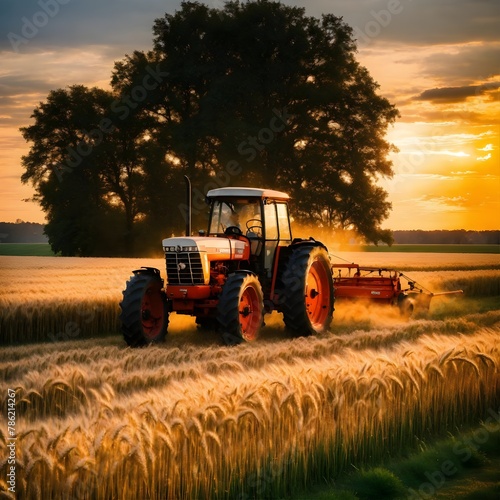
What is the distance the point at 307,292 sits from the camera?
47.4 ft

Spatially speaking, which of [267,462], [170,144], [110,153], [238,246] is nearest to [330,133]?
[170,144]

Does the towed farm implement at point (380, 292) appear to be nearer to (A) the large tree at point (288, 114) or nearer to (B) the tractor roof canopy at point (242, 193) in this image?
(B) the tractor roof canopy at point (242, 193)

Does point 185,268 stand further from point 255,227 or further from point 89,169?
point 89,169

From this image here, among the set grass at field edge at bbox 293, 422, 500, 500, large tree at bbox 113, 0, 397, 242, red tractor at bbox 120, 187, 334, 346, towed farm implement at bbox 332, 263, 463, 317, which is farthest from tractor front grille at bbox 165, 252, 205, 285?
large tree at bbox 113, 0, 397, 242

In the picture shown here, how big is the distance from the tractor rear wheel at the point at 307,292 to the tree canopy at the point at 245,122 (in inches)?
907

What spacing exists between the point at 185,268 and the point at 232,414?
709 centimetres

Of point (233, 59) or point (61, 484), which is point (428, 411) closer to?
point (61, 484)

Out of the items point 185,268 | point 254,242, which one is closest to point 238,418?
point 185,268

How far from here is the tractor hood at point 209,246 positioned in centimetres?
1288

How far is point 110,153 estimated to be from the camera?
4556 cm

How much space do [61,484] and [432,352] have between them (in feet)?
16.0

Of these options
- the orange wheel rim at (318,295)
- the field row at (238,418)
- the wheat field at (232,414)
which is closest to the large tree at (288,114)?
the orange wheel rim at (318,295)

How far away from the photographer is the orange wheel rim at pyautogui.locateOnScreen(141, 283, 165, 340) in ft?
43.8

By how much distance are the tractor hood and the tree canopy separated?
24.4 meters
